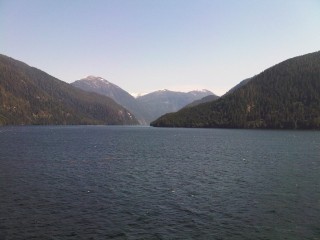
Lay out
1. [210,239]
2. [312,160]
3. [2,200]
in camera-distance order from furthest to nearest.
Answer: [312,160]
[2,200]
[210,239]

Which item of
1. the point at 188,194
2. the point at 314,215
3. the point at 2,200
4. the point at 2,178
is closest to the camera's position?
the point at 314,215

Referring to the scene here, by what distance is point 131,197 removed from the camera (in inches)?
2286

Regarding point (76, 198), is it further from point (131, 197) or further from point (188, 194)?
point (188, 194)

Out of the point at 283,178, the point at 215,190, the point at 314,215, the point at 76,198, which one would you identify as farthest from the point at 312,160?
the point at 76,198

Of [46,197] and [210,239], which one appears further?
[46,197]

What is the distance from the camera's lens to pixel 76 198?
2249 inches

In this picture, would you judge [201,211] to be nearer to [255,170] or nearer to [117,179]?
[117,179]

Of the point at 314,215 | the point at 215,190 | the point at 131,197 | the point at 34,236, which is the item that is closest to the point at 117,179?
the point at 131,197

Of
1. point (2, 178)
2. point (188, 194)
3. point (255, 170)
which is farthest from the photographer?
point (255, 170)

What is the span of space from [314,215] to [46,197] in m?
40.7

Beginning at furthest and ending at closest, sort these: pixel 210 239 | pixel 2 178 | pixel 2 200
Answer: pixel 2 178
pixel 2 200
pixel 210 239

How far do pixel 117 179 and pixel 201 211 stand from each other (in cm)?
2823

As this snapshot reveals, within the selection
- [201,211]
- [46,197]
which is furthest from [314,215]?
[46,197]

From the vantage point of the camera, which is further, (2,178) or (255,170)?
(255,170)
